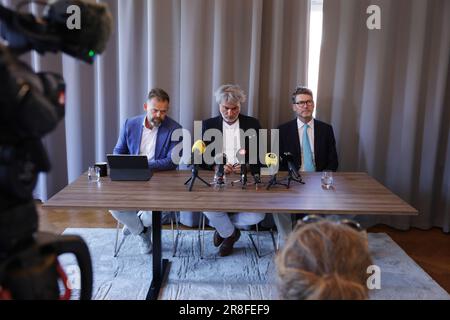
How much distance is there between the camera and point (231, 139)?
3166mm

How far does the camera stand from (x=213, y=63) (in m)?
3.37

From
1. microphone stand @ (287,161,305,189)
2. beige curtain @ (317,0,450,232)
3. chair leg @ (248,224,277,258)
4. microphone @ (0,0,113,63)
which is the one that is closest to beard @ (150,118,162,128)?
microphone stand @ (287,161,305,189)

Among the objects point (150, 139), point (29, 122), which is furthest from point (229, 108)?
point (29, 122)

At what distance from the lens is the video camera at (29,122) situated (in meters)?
0.71

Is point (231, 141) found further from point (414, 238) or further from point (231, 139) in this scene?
point (414, 238)

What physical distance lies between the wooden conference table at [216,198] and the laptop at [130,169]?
47 millimetres

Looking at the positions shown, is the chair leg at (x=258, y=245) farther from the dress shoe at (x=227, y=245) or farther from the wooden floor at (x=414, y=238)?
A: the wooden floor at (x=414, y=238)

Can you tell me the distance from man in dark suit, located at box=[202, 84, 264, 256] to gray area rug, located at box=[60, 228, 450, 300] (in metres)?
0.17

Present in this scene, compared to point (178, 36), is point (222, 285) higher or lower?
lower

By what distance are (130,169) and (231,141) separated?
883 millimetres

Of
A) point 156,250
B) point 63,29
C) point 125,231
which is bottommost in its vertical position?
point 125,231

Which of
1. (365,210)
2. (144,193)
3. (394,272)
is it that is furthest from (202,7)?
(394,272)

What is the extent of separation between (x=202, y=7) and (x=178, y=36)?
11.6 inches
